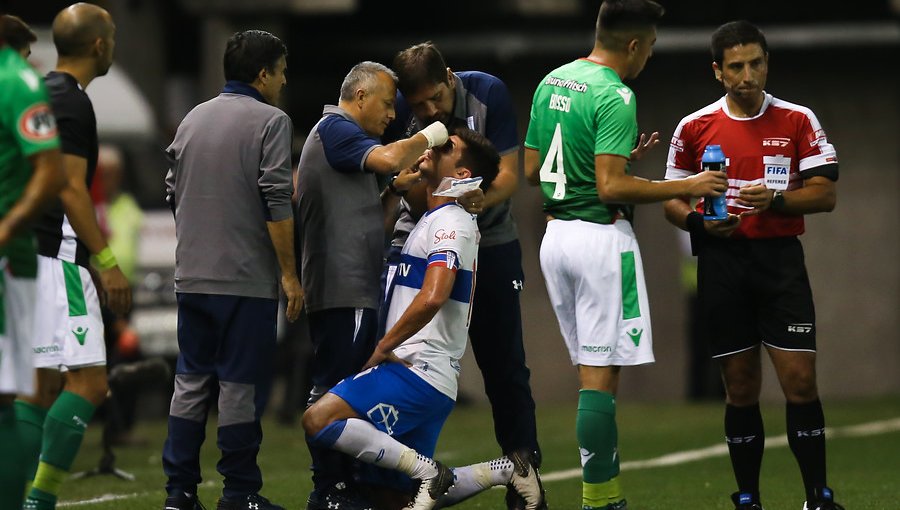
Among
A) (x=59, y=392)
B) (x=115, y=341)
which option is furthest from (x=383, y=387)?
(x=115, y=341)

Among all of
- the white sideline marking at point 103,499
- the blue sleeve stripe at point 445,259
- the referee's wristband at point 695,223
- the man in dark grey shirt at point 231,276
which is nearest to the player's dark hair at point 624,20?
the referee's wristband at point 695,223

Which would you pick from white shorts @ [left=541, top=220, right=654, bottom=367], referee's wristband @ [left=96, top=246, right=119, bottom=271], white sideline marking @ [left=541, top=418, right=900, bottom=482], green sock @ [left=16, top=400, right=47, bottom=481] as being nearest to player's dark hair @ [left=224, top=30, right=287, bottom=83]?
referee's wristband @ [left=96, top=246, right=119, bottom=271]

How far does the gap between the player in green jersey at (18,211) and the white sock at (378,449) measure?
1777mm

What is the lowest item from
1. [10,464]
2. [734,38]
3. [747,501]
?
[747,501]

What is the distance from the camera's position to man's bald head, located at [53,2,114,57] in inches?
280

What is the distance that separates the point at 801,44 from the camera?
A: 18141 mm

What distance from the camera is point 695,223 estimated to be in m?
7.75

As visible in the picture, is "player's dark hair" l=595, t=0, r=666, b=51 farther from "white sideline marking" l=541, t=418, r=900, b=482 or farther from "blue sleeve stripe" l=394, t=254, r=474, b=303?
"white sideline marking" l=541, t=418, r=900, b=482

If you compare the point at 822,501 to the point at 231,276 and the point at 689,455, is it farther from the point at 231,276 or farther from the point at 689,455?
the point at 689,455

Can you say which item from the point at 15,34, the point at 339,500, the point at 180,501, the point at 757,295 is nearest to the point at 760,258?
the point at 757,295

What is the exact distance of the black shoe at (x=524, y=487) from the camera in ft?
25.7

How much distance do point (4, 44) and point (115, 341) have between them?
7314 mm

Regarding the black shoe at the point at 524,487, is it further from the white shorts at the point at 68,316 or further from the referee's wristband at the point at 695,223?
the white shorts at the point at 68,316

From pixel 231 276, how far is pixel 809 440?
2.97 m
